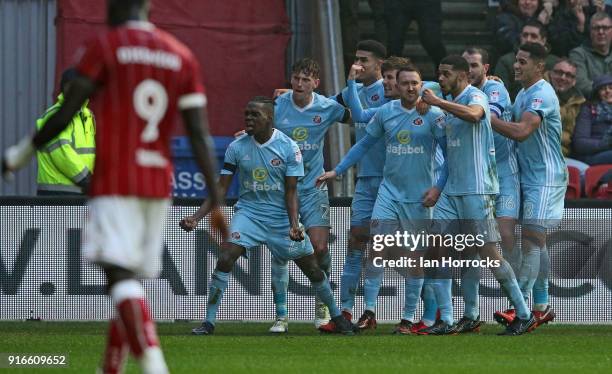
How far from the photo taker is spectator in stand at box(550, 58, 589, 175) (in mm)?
15611

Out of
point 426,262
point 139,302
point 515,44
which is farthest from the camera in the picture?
point 515,44

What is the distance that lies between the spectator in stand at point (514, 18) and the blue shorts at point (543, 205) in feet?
14.0

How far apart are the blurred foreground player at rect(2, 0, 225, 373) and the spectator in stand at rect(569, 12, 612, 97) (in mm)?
10529

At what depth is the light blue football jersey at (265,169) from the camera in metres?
12.5

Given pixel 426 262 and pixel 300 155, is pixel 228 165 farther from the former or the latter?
pixel 426 262

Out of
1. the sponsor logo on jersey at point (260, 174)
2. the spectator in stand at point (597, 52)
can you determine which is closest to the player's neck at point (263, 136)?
the sponsor logo on jersey at point (260, 174)

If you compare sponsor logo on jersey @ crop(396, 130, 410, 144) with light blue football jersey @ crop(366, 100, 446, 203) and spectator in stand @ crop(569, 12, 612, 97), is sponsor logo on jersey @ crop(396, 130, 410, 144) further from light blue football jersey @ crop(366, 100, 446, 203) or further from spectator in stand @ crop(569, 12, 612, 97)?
spectator in stand @ crop(569, 12, 612, 97)

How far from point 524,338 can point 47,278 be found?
4.44 metres

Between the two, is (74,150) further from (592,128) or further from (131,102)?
(131,102)

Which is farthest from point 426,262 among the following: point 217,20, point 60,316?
point 217,20

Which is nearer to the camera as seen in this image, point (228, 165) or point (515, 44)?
point (228, 165)

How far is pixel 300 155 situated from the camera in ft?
41.1

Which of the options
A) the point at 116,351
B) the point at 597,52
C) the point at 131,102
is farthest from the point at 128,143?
the point at 597,52

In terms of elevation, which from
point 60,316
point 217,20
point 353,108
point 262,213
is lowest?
point 60,316
